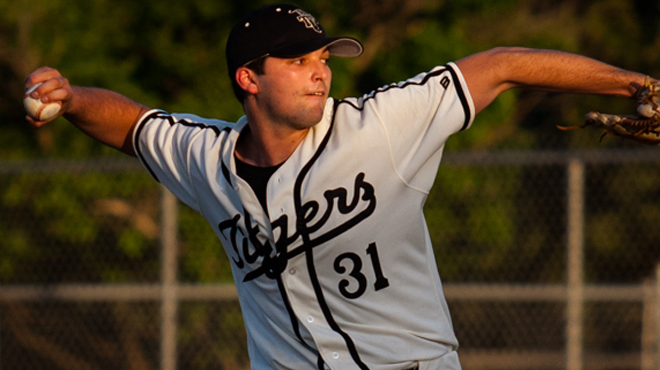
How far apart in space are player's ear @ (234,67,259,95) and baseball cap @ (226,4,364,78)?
3 cm

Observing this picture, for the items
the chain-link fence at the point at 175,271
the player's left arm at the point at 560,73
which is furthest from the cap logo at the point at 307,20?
the chain-link fence at the point at 175,271

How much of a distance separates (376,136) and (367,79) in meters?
7.27

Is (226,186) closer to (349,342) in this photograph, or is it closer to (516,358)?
(349,342)

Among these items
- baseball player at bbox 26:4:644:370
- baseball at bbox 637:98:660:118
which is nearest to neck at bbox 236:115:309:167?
baseball player at bbox 26:4:644:370

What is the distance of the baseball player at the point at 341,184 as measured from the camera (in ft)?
10.2

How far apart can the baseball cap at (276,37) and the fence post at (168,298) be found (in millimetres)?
2976

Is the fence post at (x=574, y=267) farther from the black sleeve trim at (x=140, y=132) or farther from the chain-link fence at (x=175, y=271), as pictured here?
the black sleeve trim at (x=140, y=132)

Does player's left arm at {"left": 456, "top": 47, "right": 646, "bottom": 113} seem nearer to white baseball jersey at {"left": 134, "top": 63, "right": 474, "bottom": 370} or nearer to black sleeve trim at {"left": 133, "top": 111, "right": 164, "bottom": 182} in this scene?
white baseball jersey at {"left": 134, "top": 63, "right": 474, "bottom": 370}

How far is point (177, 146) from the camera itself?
3549mm

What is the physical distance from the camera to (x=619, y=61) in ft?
45.9

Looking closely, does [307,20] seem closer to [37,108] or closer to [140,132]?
[140,132]

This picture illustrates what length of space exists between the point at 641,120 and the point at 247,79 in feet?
4.75

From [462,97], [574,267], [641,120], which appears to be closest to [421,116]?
[462,97]

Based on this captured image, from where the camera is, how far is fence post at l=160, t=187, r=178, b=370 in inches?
239
